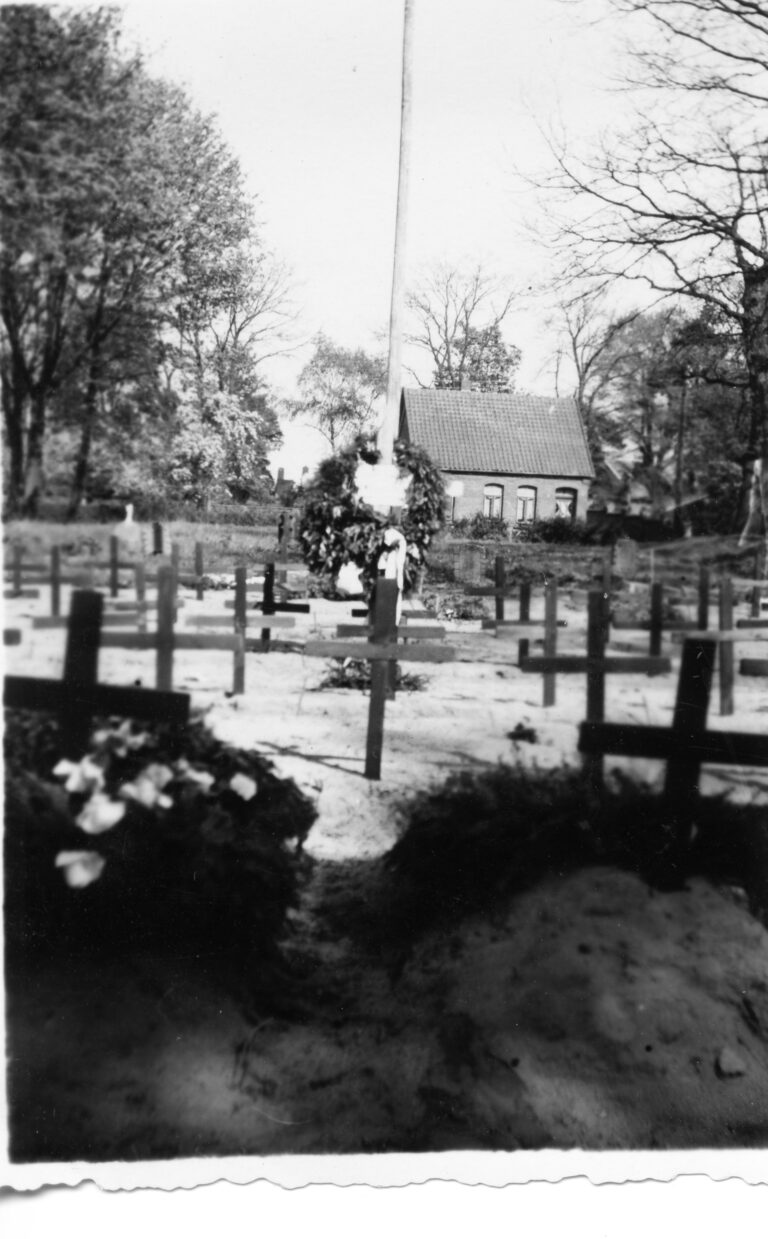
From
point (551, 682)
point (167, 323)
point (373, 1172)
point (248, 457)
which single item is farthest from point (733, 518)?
point (373, 1172)

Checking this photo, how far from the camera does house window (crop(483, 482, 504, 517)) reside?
2109 millimetres

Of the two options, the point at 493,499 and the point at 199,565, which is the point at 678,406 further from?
the point at 199,565

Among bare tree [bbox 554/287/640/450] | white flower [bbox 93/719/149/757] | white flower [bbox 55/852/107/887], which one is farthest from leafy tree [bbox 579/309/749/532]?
white flower [bbox 55/852/107/887]

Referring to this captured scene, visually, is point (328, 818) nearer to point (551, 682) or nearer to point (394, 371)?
point (551, 682)

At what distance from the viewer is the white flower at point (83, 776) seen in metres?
2.03

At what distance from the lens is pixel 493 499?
212 centimetres

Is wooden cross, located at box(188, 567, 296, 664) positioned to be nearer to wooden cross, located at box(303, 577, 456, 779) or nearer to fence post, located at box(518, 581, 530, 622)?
wooden cross, located at box(303, 577, 456, 779)

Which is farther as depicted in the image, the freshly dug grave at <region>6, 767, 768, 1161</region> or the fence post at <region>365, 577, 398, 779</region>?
the fence post at <region>365, 577, 398, 779</region>

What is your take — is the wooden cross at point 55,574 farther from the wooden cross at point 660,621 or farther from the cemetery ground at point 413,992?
the wooden cross at point 660,621

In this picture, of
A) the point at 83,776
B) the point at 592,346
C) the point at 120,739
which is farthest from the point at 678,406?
the point at 83,776

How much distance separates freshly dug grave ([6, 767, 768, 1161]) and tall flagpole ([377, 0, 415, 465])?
36.2 inches

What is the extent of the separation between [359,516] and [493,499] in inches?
13.6

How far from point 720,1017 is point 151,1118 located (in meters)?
1.38

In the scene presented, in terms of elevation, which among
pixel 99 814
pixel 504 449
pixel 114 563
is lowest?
pixel 99 814
